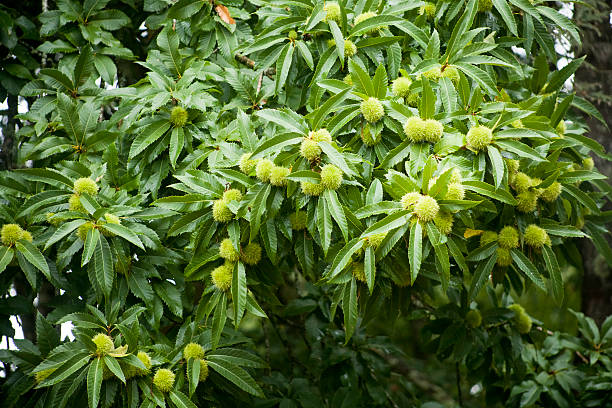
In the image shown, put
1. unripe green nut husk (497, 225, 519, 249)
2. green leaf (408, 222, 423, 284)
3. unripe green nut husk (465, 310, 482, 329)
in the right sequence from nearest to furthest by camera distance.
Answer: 1. green leaf (408, 222, 423, 284)
2. unripe green nut husk (497, 225, 519, 249)
3. unripe green nut husk (465, 310, 482, 329)

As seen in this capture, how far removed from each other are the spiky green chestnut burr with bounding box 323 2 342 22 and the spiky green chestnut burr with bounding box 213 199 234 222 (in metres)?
0.62

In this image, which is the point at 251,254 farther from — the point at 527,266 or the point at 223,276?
the point at 527,266

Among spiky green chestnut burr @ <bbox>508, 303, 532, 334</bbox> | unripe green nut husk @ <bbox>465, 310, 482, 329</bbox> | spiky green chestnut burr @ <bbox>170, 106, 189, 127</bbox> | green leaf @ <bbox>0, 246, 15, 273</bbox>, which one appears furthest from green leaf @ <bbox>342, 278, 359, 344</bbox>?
spiky green chestnut burr @ <bbox>508, 303, 532, 334</bbox>

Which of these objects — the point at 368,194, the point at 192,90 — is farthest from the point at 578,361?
the point at 192,90

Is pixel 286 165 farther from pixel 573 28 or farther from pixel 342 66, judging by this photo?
pixel 573 28

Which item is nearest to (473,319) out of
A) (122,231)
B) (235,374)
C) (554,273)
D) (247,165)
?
(554,273)

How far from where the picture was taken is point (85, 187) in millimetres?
1849

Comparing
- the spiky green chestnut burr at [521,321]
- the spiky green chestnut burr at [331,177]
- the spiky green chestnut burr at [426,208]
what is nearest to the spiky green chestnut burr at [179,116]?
the spiky green chestnut burr at [331,177]

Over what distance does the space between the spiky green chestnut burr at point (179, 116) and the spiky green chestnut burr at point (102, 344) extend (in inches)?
26.3

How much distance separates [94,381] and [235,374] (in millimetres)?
400

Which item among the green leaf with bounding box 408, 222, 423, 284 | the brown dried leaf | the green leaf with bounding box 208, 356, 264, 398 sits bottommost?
the green leaf with bounding box 208, 356, 264, 398

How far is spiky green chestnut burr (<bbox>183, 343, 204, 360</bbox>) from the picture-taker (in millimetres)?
1813

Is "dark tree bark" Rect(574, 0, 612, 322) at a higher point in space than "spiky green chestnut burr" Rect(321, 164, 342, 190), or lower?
lower

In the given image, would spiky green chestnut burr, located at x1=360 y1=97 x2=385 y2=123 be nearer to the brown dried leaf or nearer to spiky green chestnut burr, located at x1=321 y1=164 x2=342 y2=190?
spiky green chestnut burr, located at x1=321 y1=164 x2=342 y2=190
